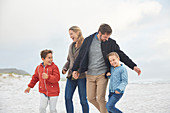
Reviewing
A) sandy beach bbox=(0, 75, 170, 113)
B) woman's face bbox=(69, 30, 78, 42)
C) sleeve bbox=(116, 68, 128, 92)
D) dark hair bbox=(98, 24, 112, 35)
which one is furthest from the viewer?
sandy beach bbox=(0, 75, 170, 113)

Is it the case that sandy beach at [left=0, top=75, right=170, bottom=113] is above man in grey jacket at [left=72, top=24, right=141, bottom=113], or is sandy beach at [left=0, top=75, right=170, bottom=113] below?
below

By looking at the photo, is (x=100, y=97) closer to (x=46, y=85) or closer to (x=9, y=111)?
(x=46, y=85)

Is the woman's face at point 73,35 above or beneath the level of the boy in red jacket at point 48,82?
above

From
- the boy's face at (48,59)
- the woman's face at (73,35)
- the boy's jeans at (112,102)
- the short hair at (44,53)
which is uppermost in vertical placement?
the woman's face at (73,35)

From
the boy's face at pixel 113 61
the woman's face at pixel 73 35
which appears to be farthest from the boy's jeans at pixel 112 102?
the woman's face at pixel 73 35

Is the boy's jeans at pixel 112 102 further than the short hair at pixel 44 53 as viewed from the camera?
No

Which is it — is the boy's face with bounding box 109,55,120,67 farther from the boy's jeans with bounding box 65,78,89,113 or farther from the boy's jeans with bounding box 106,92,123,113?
the boy's jeans with bounding box 65,78,89,113

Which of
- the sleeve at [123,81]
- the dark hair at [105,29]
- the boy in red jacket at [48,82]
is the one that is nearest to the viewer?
the sleeve at [123,81]

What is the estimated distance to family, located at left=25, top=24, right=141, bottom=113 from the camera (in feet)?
9.66

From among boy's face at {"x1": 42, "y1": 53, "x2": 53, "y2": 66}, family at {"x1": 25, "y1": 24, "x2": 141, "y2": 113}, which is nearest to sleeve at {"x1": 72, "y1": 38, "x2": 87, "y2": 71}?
family at {"x1": 25, "y1": 24, "x2": 141, "y2": 113}

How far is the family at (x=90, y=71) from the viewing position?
116 inches

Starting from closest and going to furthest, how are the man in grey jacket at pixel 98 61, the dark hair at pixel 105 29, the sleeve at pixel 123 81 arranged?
the sleeve at pixel 123 81
the dark hair at pixel 105 29
the man in grey jacket at pixel 98 61

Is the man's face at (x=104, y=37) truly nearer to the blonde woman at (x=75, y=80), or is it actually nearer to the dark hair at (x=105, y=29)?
the dark hair at (x=105, y=29)

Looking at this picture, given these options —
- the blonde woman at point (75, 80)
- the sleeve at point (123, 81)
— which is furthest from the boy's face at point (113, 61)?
the blonde woman at point (75, 80)
